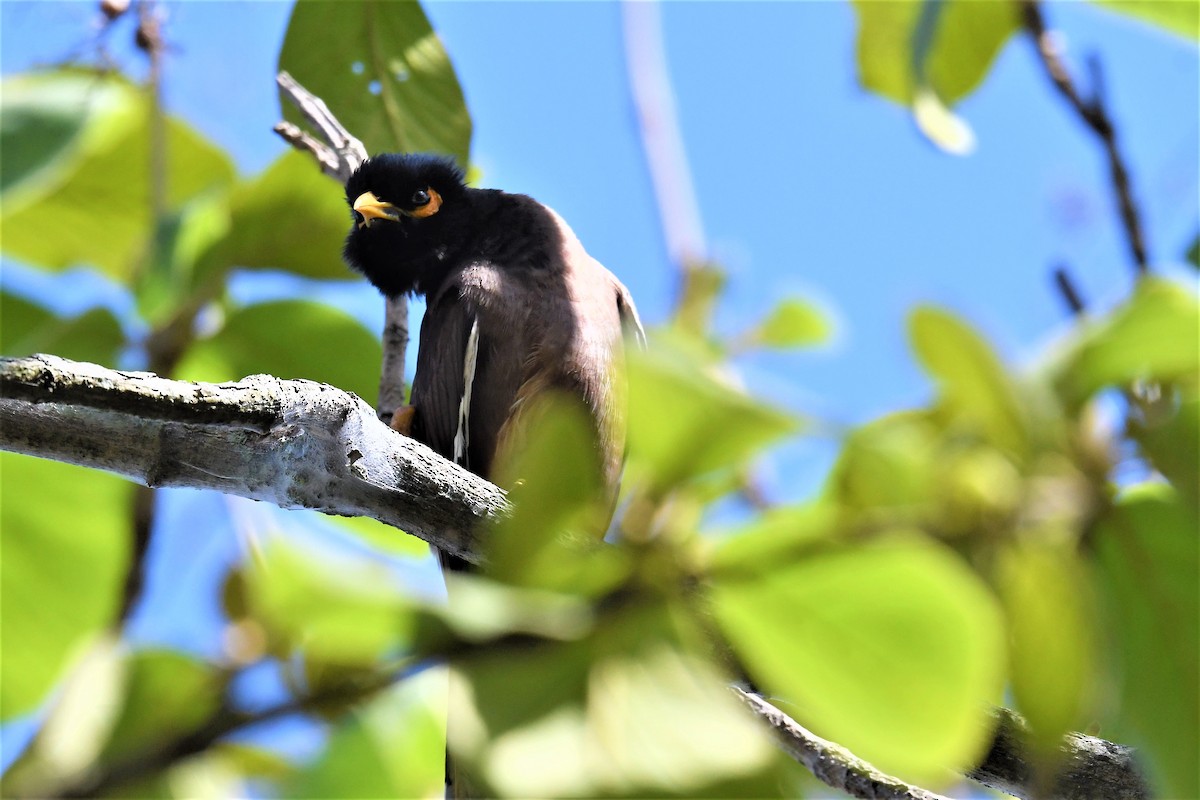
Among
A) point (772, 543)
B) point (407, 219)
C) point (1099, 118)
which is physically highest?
point (407, 219)

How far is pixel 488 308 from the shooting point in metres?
3.78

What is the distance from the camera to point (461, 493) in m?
2.14

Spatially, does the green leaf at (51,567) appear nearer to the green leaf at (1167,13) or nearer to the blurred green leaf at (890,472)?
the blurred green leaf at (890,472)

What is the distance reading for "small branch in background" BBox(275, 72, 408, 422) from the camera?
3.14 m

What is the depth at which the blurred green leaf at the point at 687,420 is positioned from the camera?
60 centimetres

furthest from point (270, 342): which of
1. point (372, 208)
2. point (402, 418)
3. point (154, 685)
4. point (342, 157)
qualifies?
point (372, 208)

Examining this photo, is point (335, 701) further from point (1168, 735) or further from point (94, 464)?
point (94, 464)

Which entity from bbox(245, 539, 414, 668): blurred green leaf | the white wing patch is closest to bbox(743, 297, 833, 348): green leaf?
bbox(245, 539, 414, 668): blurred green leaf

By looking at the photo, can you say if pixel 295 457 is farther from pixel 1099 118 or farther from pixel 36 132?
pixel 1099 118

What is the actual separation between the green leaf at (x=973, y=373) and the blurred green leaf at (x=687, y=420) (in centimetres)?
12

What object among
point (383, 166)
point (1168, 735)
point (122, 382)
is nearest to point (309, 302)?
point (122, 382)

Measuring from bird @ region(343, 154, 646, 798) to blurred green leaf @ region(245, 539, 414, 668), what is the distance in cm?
274

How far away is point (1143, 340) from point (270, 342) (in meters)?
2.33

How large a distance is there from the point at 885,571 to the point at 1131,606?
0.27 meters
